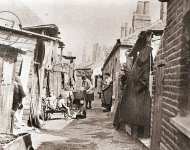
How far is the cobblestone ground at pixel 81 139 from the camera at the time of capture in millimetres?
9891

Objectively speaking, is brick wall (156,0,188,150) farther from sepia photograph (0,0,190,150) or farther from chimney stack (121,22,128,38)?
chimney stack (121,22,128,38)

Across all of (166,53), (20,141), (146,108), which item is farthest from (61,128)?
(166,53)

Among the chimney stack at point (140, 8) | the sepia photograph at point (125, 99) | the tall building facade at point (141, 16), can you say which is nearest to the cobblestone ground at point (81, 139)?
the sepia photograph at point (125, 99)

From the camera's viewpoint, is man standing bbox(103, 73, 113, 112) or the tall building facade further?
the tall building facade

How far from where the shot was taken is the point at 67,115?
1709 cm

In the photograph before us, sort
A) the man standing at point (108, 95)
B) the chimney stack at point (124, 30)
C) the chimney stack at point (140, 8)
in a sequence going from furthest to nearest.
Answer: the chimney stack at point (124, 30) → the chimney stack at point (140, 8) → the man standing at point (108, 95)

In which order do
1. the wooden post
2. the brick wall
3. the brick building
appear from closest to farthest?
the brick building < the brick wall < the wooden post

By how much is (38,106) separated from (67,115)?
294 centimetres

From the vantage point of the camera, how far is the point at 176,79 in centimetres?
480

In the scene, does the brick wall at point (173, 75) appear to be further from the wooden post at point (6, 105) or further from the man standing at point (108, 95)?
the man standing at point (108, 95)

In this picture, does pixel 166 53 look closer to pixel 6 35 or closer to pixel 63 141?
pixel 63 141

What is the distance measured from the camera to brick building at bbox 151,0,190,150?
14.1 feet

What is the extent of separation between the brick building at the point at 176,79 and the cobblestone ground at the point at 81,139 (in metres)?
4.68

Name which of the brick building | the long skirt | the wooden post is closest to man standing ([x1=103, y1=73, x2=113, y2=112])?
the long skirt
